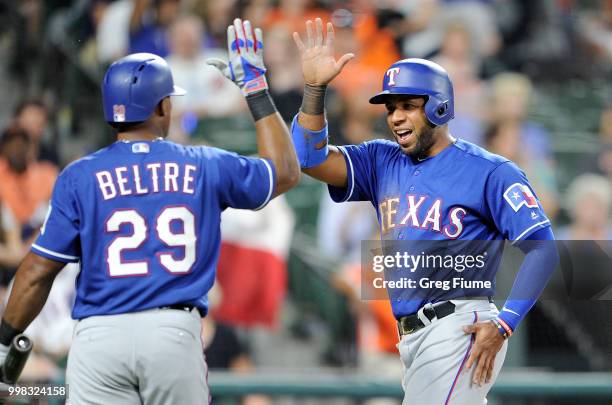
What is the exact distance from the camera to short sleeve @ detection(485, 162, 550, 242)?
412 cm

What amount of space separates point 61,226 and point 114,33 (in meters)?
4.81

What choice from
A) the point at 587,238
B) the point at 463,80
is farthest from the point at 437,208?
the point at 463,80

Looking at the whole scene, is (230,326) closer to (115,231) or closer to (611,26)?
(115,231)

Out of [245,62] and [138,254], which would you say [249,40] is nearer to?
[245,62]

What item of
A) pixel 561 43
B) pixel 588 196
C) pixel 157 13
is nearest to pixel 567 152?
pixel 588 196

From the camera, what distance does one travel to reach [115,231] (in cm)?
385

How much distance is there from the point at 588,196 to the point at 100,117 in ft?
12.6

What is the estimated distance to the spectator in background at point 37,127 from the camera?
7891 mm

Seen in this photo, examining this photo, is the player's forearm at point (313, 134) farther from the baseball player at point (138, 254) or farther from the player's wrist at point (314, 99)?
the baseball player at point (138, 254)

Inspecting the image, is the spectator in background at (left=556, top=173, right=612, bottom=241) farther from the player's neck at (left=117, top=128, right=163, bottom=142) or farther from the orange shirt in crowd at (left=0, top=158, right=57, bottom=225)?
the player's neck at (left=117, top=128, right=163, bottom=142)

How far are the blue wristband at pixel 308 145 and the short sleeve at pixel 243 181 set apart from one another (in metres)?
0.42

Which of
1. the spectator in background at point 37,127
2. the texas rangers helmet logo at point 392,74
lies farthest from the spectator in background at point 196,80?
the texas rangers helmet logo at point 392,74

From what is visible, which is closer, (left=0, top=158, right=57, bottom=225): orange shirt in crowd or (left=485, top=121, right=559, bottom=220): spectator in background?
(left=0, top=158, right=57, bottom=225): orange shirt in crowd

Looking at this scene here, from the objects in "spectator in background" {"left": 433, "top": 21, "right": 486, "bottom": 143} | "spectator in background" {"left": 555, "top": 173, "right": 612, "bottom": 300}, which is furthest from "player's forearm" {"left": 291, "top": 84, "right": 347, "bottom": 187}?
"spectator in background" {"left": 433, "top": 21, "right": 486, "bottom": 143}
